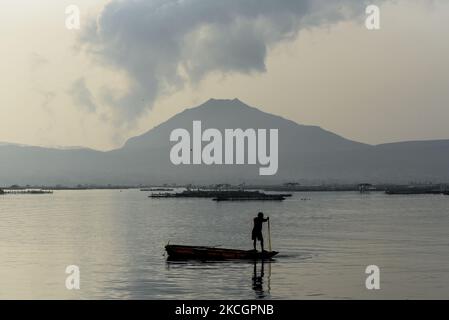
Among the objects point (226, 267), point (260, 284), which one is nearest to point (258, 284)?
point (260, 284)

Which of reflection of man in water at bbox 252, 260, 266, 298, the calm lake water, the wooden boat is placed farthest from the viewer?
the wooden boat

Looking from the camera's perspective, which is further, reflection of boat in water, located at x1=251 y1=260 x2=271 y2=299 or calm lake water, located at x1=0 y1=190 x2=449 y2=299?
calm lake water, located at x1=0 y1=190 x2=449 y2=299

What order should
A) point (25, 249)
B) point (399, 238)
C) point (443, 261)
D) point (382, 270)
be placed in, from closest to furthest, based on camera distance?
point (382, 270)
point (443, 261)
point (25, 249)
point (399, 238)

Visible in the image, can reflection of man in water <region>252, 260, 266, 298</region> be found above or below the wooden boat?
below

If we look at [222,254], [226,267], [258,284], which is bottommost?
[258,284]

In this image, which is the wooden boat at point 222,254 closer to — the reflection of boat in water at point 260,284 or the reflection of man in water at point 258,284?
the reflection of boat in water at point 260,284

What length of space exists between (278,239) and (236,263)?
18.1 meters

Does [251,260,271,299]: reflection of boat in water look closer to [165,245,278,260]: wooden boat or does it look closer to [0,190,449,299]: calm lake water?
[0,190,449,299]: calm lake water

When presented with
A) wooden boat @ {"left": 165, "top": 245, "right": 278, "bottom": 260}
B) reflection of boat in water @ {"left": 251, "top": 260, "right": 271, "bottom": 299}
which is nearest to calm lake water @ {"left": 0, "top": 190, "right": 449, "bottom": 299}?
reflection of boat in water @ {"left": 251, "top": 260, "right": 271, "bottom": 299}

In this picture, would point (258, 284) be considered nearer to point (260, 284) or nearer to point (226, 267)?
point (260, 284)

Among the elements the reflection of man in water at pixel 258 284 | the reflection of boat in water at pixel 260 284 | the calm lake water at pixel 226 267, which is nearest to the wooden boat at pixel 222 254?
the calm lake water at pixel 226 267
